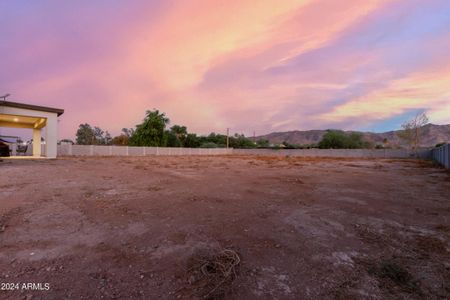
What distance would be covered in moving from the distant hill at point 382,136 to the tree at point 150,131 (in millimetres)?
50212

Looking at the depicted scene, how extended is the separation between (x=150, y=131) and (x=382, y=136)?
106257 mm

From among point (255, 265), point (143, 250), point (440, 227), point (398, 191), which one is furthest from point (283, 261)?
point (398, 191)

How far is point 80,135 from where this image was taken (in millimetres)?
49719

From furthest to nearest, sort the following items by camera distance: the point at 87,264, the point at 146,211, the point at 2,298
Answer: the point at 146,211, the point at 87,264, the point at 2,298

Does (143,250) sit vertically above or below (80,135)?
below

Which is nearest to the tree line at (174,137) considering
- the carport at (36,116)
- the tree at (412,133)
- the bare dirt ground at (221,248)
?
the tree at (412,133)

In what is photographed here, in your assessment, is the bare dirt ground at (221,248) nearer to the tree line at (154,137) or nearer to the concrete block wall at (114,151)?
the concrete block wall at (114,151)

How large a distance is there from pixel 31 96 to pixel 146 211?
79.4 feet

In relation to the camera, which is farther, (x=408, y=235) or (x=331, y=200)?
(x=331, y=200)

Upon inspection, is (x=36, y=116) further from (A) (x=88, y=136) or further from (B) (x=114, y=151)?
(A) (x=88, y=136)

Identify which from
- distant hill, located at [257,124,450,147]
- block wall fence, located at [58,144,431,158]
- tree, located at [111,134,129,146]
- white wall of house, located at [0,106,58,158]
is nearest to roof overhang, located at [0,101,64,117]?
white wall of house, located at [0,106,58,158]

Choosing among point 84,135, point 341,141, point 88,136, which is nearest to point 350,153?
point 341,141

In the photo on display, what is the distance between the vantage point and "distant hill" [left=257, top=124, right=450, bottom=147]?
80.2 metres

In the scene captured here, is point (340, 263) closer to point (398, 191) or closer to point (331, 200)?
point (331, 200)
